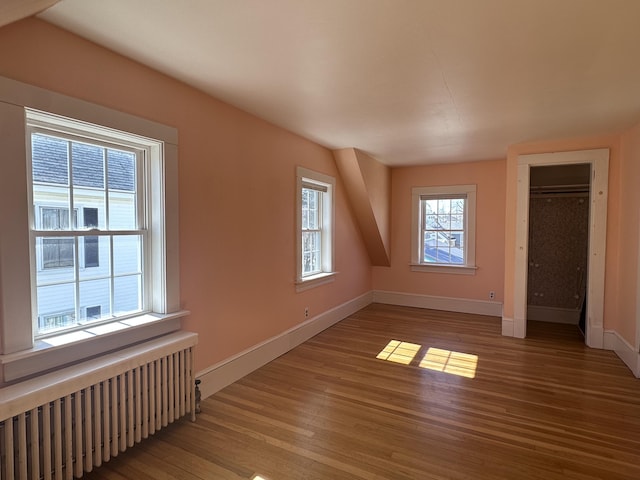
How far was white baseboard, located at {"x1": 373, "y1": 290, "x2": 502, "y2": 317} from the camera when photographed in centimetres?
571

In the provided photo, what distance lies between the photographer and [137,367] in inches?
83.5

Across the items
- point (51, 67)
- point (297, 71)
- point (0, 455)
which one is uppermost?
point (297, 71)

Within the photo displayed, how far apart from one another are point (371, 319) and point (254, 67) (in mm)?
4134

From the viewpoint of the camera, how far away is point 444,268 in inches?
236

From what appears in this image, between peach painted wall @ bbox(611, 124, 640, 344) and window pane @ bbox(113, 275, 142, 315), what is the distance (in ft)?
15.2

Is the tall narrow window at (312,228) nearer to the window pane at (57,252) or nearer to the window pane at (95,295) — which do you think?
the window pane at (95,295)

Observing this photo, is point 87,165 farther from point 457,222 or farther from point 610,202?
point 457,222

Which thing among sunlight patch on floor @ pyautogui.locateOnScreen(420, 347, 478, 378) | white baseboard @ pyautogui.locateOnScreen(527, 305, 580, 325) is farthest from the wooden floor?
white baseboard @ pyautogui.locateOnScreen(527, 305, 580, 325)

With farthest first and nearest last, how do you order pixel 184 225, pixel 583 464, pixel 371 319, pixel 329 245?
1. pixel 371 319
2. pixel 329 245
3. pixel 184 225
4. pixel 583 464

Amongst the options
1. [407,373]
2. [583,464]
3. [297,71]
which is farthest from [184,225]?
[583,464]

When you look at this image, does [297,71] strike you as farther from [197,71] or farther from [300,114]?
[300,114]

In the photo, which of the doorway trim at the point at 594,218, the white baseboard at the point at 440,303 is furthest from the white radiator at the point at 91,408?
the white baseboard at the point at 440,303

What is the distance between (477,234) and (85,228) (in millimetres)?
5503

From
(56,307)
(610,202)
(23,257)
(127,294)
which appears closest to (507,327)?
(610,202)
